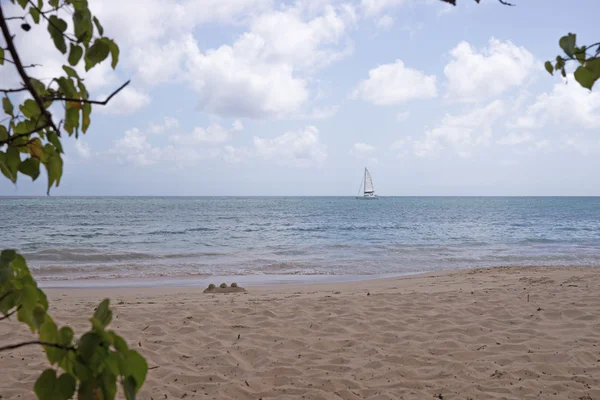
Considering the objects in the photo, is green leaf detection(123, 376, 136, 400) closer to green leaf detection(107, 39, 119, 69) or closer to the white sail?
green leaf detection(107, 39, 119, 69)

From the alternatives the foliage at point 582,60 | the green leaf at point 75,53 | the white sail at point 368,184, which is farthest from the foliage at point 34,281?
the white sail at point 368,184

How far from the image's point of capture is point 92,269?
41.8 feet

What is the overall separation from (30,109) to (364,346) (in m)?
4.16

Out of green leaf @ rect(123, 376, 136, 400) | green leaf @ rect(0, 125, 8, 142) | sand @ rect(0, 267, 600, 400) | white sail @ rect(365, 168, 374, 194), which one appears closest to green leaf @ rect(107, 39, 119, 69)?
green leaf @ rect(0, 125, 8, 142)

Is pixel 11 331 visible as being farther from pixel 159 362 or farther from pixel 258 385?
pixel 258 385

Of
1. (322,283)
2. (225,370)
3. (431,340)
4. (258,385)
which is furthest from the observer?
(322,283)

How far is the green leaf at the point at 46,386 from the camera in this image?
0.71 m

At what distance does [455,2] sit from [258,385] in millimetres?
3366

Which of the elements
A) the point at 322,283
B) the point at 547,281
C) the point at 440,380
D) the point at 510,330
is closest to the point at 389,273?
the point at 322,283

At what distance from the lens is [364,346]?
15.2 ft

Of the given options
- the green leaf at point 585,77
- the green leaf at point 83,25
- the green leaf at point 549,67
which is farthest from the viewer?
the green leaf at point 549,67

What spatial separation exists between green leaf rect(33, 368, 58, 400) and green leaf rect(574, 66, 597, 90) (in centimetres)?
105

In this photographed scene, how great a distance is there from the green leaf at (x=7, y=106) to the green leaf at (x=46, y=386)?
514mm

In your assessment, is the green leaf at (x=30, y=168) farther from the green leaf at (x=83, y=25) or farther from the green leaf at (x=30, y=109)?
the green leaf at (x=83, y=25)
